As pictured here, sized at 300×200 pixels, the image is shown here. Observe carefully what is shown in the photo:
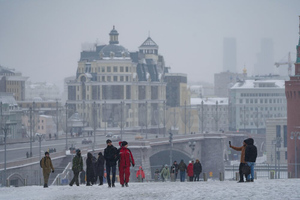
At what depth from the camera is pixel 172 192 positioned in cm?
3597

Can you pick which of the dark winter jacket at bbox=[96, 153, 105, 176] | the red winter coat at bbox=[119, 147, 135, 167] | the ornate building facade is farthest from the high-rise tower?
the ornate building facade

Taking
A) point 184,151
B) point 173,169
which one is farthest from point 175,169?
point 184,151

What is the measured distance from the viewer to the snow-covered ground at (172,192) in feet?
112

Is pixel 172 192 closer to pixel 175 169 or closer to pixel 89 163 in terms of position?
pixel 89 163

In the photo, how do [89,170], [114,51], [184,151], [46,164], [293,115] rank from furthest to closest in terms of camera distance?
[114,51] → [184,151] → [293,115] → [89,170] → [46,164]

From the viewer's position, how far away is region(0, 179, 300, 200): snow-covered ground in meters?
34.0

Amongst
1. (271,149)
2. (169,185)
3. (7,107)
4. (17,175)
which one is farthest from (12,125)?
(169,185)

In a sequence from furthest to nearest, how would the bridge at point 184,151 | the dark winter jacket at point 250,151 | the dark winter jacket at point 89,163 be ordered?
the bridge at point 184,151 → the dark winter jacket at point 89,163 → the dark winter jacket at point 250,151

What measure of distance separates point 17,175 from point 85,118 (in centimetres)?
10874

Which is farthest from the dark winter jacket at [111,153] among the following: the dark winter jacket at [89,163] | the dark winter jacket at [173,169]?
the dark winter jacket at [173,169]

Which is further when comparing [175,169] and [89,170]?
[175,169]

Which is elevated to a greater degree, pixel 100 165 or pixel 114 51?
pixel 114 51

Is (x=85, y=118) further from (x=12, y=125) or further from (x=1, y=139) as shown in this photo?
(x=1, y=139)

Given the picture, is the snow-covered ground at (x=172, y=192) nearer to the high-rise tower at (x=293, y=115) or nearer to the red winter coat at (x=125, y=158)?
the red winter coat at (x=125, y=158)
